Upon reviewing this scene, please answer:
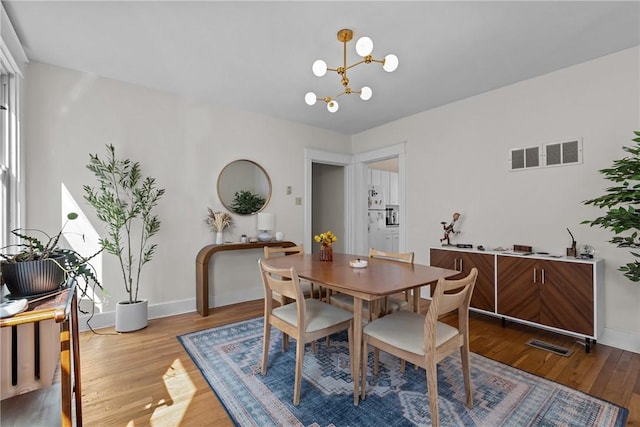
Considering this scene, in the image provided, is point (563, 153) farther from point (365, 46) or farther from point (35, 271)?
point (35, 271)

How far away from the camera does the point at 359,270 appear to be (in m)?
2.16

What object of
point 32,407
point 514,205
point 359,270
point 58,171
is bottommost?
point 32,407

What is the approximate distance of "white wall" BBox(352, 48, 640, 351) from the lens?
2588 millimetres

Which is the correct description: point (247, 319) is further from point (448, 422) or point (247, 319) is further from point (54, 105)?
point (54, 105)

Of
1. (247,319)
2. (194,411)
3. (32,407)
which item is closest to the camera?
(32,407)

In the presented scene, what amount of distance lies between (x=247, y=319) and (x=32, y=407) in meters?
2.08

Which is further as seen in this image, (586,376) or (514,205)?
(514,205)

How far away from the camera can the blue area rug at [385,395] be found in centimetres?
166

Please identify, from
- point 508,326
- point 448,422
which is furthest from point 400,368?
point 508,326

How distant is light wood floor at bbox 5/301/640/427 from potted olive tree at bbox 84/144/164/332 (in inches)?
10.5

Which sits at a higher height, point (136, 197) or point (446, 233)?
point (136, 197)

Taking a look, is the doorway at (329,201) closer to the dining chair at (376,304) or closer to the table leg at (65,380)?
the dining chair at (376,304)

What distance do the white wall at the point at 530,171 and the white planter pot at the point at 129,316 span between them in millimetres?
3362

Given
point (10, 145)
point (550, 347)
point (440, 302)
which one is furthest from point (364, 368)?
point (10, 145)
